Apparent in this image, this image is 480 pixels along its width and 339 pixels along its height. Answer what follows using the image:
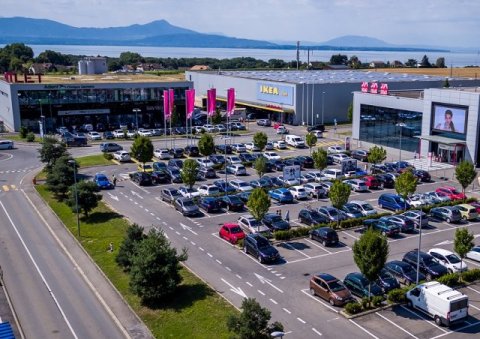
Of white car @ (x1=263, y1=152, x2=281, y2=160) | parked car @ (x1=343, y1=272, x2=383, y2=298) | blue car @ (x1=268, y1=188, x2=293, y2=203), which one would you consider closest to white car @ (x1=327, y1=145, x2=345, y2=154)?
white car @ (x1=263, y1=152, x2=281, y2=160)

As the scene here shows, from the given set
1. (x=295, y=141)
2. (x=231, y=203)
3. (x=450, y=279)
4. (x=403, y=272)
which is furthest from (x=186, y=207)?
(x=295, y=141)

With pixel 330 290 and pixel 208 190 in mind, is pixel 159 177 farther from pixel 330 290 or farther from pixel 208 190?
pixel 330 290

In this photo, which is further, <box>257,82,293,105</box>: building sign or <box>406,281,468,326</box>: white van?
<box>257,82,293,105</box>: building sign

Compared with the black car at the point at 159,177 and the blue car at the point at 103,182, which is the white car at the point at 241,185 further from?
the blue car at the point at 103,182

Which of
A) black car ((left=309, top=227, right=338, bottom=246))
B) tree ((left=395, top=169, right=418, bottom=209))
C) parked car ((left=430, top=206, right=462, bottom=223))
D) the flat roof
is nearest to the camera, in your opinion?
black car ((left=309, top=227, right=338, bottom=246))

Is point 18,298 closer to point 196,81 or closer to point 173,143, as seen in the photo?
point 173,143

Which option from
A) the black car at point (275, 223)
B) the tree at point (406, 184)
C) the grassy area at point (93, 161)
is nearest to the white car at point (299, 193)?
the black car at point (275, 223)

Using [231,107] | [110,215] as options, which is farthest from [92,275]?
[231,107]

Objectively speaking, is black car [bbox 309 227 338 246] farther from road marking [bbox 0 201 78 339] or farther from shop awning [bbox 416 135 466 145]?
shop awning [bbox 416 135 466 145]
